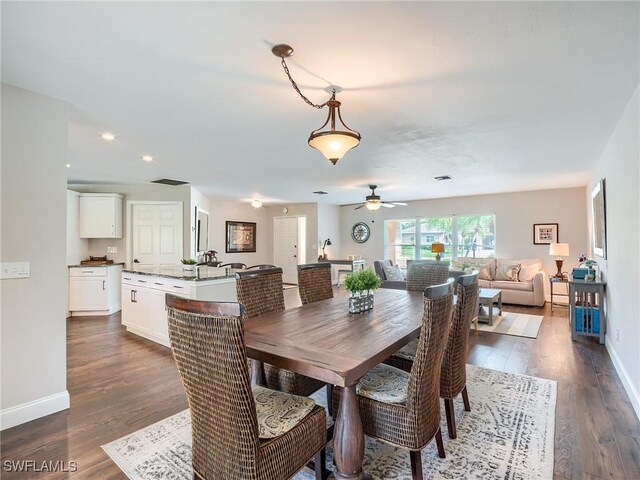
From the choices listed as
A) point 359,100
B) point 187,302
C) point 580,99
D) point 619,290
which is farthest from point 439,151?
point 187,302

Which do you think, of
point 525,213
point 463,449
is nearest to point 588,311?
point 463,449

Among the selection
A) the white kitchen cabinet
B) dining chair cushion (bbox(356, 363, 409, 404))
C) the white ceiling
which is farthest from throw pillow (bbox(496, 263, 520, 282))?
the white kitchen cabinet

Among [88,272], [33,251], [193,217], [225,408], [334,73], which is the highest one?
[334,73]

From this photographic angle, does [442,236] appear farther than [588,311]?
Yes

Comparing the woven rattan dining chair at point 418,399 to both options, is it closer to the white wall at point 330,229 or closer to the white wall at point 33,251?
the white wall at point 33,251

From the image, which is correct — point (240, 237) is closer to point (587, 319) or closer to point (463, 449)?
point (587, 319)

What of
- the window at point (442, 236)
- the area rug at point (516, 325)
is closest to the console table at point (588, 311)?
the area rug at point (516, 325)

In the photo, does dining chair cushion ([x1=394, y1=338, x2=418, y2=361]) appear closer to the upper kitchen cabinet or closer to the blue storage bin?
the blue storage bin

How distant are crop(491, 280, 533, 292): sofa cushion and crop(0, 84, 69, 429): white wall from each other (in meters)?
6.73

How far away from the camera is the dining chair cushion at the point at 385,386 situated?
1.69 meters

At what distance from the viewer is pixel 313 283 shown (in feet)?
10.0

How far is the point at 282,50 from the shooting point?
1805 millimetres

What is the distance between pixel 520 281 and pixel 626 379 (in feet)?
13.0

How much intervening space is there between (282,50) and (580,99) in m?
2.30
